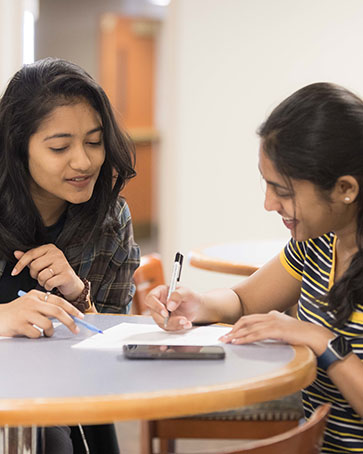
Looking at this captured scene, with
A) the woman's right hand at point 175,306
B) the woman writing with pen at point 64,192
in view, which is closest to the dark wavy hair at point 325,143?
the woman's right hand at point 175,306

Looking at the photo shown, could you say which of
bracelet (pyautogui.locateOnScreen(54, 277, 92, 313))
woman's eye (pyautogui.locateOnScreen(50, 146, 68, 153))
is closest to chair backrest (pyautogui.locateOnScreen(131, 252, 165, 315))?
bracelet (pyautogui.locateOnScreen(54, 277, 92, 313))

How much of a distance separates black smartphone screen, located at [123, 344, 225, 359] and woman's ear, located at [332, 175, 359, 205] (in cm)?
34

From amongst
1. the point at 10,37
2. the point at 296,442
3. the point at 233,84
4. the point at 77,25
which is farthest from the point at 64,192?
the point at 77,25

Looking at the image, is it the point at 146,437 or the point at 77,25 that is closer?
the point at 146,437

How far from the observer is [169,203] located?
197 inches

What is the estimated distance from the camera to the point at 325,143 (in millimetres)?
1343

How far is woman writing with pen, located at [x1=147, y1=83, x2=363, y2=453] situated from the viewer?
1323 mm

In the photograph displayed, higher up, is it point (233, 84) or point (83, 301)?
point (233, 84)

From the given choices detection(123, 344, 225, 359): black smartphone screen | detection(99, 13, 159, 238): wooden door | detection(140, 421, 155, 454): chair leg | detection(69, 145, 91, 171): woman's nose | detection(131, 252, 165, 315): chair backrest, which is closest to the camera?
detection(123, 344, 225, 359): black smartphone screen

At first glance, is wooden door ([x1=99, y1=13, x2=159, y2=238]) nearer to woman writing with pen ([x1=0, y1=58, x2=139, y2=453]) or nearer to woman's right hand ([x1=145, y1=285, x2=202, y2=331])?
woman writing with pen ([x1=0, y1=58, x2=139, y2=453])

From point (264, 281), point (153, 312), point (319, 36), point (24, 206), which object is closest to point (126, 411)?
point (153, 312)

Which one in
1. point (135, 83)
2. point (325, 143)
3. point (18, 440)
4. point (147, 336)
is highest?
point (325, 143)

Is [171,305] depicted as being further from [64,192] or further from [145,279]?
[145,279]

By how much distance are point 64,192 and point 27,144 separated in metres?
0.14
